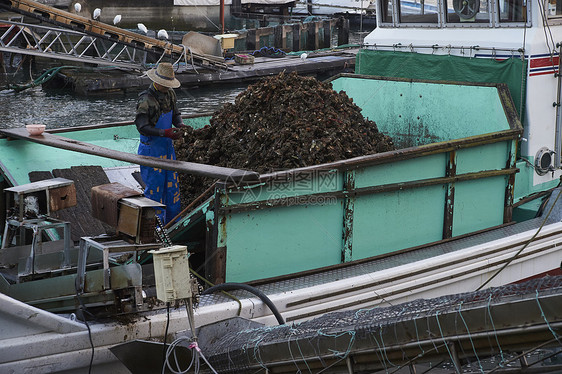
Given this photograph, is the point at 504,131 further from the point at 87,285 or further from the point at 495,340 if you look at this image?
the point at 87,285

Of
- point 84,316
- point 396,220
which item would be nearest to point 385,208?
point 396,220

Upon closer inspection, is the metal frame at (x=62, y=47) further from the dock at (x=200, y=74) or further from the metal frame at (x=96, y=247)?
the metal frame at (x=96, y=247)

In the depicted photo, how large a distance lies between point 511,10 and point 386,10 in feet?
5.46

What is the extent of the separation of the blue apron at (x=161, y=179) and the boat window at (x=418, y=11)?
Result: 11.1 ft

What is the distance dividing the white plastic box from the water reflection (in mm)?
14601

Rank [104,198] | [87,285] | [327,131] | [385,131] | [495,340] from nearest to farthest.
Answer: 1. [495,340]
2. [87,285]
3. [104,198]
4. [327,131]
5. [385,131]

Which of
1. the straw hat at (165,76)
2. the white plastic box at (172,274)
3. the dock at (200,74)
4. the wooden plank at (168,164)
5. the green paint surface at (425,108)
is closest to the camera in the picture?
the white plastic box at (172,274)

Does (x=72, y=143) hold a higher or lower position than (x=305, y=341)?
higher

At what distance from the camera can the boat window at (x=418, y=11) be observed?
7523 millimetres

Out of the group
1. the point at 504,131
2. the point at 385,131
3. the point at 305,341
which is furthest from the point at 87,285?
the point at 385,131

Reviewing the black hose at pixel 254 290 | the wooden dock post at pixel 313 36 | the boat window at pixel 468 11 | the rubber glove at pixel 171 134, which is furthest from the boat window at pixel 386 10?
the wooden dock post at pixel 313 36

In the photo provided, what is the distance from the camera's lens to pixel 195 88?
72.8 ft

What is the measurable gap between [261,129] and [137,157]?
4.71 ft

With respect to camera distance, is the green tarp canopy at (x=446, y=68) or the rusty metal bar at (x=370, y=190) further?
the green tarp canopy at (x=446, y=68)
